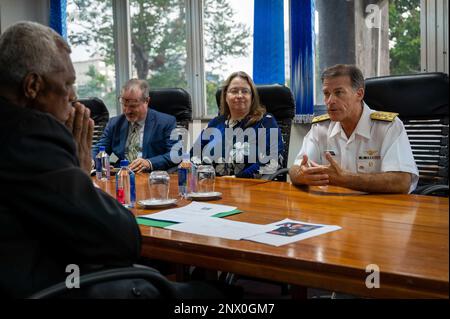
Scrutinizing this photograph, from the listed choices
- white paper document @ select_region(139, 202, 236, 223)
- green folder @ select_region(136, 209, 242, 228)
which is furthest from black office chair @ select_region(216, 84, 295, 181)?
green folder @ select_region(136, 209, 242, 228)

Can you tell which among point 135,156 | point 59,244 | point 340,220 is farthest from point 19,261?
Result: point 135,156

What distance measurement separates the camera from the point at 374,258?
3.68ft

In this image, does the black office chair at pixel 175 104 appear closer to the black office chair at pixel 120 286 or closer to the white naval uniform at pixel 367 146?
the white naval uniform at pixel 367 146

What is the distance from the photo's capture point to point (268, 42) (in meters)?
3.92

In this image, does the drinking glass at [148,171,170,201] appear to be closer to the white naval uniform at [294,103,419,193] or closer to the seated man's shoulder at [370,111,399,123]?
the white naval uniform at [294,103,419,193]

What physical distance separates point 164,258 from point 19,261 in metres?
0.44

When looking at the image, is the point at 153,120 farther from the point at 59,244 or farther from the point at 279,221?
the point at 59,244

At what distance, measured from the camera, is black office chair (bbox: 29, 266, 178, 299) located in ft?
3.34

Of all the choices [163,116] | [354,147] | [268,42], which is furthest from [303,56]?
[354,147]

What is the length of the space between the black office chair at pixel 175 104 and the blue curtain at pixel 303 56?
0.84 meters

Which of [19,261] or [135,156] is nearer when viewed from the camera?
[19,261]

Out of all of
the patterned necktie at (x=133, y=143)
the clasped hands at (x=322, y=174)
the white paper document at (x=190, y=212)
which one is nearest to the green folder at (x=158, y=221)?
the white paper document at (x=190, y=212)

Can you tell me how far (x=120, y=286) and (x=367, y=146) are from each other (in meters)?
1.51

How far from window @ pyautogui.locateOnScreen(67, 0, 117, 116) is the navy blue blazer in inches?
71.7
